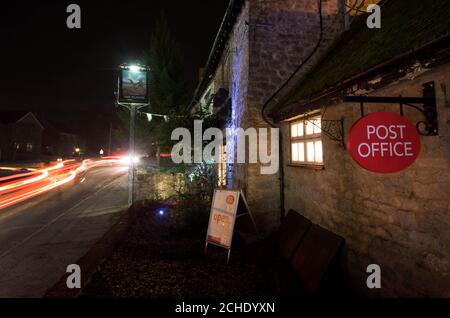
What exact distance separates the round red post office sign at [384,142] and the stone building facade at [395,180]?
0.43 meters

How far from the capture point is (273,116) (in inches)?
268

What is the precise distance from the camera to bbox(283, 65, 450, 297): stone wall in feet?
9.22

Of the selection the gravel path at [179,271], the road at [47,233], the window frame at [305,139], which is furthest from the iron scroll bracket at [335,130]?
the road at [47,233]

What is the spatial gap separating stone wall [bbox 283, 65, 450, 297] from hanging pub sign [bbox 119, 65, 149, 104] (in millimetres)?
9350

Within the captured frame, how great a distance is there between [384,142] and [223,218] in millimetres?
3800

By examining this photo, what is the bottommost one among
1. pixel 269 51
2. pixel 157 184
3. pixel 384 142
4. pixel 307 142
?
pixel 157 184

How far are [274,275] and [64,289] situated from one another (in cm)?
348

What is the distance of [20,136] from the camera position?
45906 millimetres

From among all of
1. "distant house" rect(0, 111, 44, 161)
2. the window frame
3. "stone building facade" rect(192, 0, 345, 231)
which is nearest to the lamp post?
"stone building facade" rect(192, 0, 345, 231)

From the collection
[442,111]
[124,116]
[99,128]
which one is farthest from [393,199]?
[99,128]

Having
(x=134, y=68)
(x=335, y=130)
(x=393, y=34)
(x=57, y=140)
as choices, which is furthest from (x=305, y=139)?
(x=57, y=140)

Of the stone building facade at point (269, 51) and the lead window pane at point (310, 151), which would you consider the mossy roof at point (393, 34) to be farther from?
the lead window pane at point (310, 151)

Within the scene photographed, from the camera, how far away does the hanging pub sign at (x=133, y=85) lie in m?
11.6

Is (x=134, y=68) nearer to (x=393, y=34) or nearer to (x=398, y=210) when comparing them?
(x=393, y=34)
